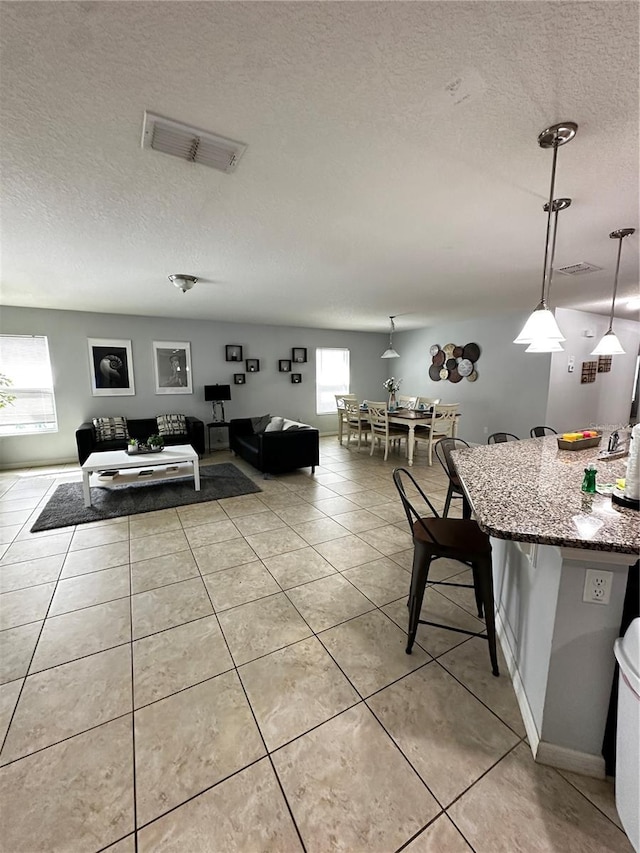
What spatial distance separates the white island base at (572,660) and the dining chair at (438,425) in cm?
406

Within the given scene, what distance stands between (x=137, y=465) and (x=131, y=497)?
411 millimetres

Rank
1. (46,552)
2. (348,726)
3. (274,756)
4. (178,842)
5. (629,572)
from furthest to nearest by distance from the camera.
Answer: (46,552)
(348,726)
(274,756)
(629,572)
(178,842)

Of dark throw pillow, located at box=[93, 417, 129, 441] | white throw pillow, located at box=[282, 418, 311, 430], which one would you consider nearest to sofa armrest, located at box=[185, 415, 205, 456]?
dark throw pillow, located at box=[93, 417, 129, 441]

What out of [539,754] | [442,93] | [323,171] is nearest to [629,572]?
[539,754]

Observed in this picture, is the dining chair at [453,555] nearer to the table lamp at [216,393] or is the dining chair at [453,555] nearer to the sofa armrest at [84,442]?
the sofa armrest at [84,442]

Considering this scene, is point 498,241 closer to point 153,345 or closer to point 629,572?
point 629,572

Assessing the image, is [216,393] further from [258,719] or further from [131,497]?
[258,719]

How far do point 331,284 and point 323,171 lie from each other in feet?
7.11

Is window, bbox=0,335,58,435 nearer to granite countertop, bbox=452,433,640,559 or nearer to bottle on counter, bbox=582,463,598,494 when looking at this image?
granite countertop, bbox=452,433,640,559

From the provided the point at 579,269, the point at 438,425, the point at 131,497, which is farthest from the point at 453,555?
the point at 438,425

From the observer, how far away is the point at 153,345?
5965mm

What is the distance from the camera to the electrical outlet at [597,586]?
1.17 m

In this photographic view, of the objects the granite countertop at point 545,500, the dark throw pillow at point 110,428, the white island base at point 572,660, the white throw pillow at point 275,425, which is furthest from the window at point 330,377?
the white island base at point 572,660

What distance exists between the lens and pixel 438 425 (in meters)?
5.65
